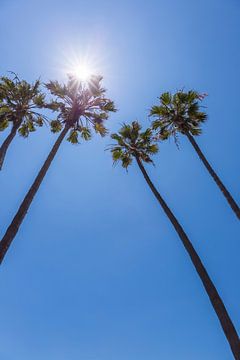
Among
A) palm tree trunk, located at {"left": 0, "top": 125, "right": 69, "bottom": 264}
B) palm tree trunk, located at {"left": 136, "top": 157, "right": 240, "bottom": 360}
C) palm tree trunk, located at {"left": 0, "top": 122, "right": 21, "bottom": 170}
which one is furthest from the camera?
palm tree trunk, located at {"left": 0, "top": 122, "right": 21, "bottom": 170}

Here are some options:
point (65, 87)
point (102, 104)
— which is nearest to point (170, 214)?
point (102, 104)

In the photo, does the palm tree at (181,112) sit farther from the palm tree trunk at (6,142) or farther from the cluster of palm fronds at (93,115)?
the palm tree trunk at (6,142)

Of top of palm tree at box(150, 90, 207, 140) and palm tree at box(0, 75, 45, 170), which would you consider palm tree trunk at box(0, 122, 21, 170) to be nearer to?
palm tree at box(0, 75, 45, 170)

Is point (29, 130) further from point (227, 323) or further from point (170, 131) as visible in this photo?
point (227, 323)

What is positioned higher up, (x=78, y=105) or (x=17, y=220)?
(x=78, y=105)

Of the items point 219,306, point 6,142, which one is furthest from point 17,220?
point 219,306

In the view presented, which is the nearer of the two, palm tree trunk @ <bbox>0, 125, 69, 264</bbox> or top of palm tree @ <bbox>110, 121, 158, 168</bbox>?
palm tree trunk @ <bbox>0, 125, 69, 264</bbox>

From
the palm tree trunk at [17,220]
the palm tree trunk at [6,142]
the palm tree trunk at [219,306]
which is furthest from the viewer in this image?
the palm tree trunk at [6,142]

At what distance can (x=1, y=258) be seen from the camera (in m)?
9.91

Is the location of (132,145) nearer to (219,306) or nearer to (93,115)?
(93,115)

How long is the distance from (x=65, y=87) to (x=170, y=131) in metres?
8.14

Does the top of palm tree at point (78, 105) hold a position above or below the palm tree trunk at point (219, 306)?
above

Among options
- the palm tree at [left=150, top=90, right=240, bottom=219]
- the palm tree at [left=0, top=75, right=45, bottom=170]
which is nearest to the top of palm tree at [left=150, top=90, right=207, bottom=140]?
the palm tree at [left=150, top=90, right=240, bottom=219]

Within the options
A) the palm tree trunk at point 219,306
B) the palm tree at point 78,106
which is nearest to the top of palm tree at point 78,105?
the palm tree at point 78,106
